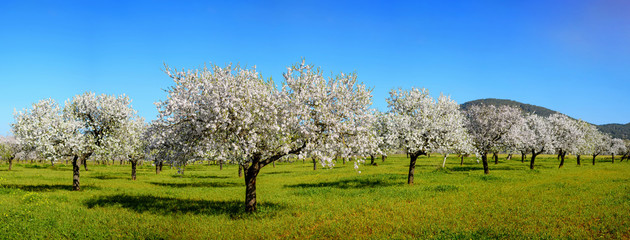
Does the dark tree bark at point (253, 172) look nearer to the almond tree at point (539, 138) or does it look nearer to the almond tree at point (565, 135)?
the almond tree at point (539, 138)

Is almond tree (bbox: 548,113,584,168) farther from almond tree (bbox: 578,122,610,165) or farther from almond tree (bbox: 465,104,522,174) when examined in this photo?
almond tree (bbox: 465,104,522,174)

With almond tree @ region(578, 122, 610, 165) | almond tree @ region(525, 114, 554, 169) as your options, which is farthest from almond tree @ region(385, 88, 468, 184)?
almond tree @ region(578, 122, 610, 165)

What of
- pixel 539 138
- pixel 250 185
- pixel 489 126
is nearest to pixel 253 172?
pixel 250 185

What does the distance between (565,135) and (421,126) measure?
5508cm

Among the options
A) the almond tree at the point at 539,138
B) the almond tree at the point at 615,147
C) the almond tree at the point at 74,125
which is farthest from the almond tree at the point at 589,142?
the almond tree at the point at 74,125

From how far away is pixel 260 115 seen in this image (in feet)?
60.4

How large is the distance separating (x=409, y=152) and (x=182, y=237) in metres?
23.6

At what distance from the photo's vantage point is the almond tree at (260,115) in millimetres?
17781

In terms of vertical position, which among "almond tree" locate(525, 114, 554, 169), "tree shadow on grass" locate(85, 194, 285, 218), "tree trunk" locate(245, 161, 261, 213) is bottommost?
"tree shadow on grass" locate(85, 194, 285, 218)

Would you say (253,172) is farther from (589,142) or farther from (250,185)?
(589,142)

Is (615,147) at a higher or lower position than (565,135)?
lower

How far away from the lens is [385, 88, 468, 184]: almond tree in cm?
3341

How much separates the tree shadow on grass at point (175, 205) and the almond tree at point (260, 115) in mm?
3940

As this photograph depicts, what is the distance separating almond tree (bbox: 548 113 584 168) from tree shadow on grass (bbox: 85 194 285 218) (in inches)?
2700
